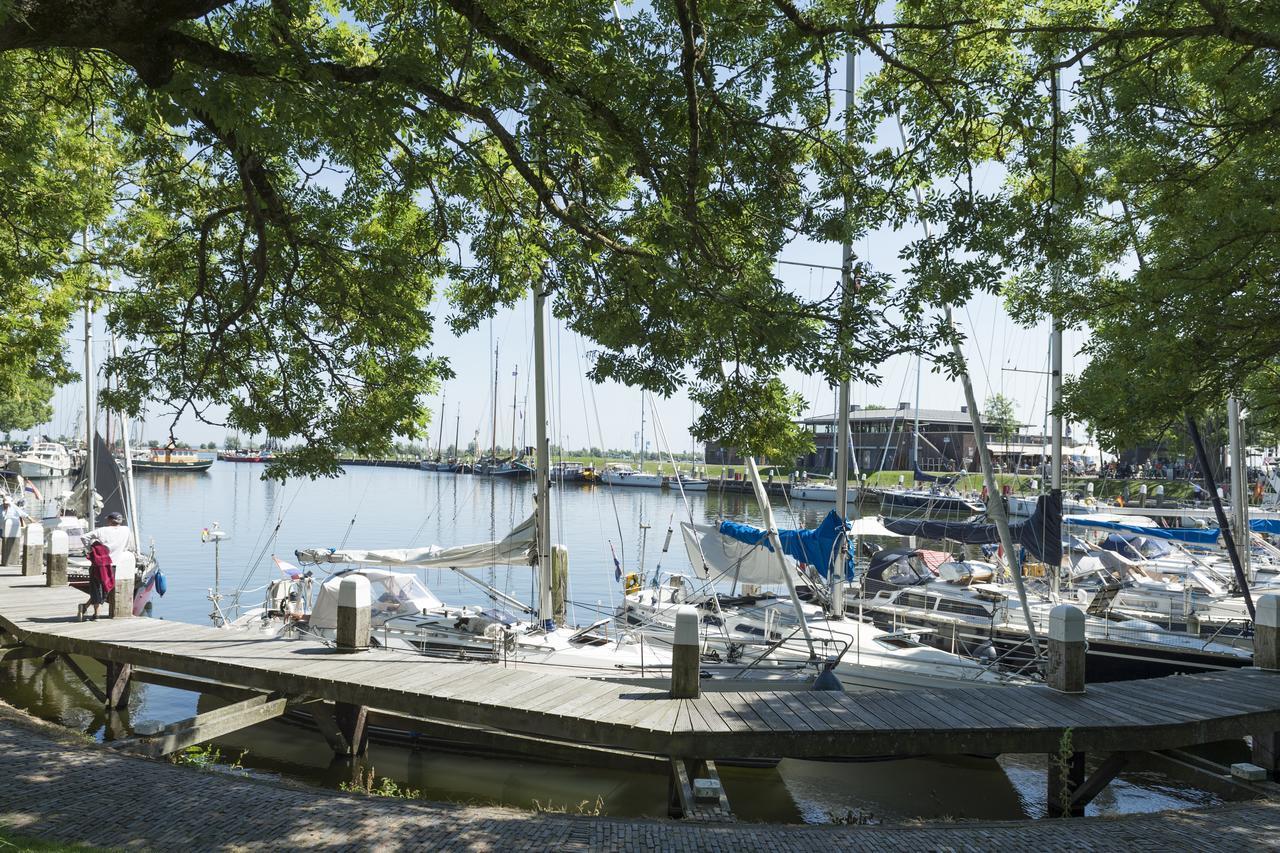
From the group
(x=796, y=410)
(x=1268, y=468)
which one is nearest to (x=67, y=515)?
(x=796, y=410)

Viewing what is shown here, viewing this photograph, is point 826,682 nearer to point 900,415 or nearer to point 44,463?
point 900,415

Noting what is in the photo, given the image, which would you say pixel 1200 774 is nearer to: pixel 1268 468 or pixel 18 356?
pixel 18 356

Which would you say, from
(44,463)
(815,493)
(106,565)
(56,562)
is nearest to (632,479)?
(815,493)

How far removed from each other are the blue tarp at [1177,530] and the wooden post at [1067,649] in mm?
20299

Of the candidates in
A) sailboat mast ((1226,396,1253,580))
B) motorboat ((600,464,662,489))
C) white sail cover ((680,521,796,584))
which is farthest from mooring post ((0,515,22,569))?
motorboat ((600,464,662,489))

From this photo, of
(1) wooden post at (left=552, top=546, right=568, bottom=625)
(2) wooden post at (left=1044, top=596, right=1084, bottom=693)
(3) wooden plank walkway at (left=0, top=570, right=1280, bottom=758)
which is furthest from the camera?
(1) wooden post at (left=552, top=546, right=568, bottom=625)

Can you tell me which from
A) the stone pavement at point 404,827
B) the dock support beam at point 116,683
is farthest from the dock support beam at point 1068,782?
the dock support beam at point 116,683

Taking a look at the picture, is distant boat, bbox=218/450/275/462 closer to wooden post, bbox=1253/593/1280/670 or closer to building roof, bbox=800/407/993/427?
building roof, bbox=800/407/993/427

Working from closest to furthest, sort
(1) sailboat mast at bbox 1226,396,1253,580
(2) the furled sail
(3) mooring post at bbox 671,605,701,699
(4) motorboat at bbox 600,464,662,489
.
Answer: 1. (3) mooring post at bbox 671,605,701,699
2. (2) the furled sail
3. (1) sailboat mast at bbox 1226,396,1253,580
4. (4) motorboat at bbox 600,464,662,489

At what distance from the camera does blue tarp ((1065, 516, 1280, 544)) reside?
3116 centimetres

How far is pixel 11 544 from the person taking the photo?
72.9 feet

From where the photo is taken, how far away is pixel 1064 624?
1100 cm

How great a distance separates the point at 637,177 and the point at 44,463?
9750 centimetres

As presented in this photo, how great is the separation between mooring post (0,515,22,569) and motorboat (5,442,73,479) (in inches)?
2771
